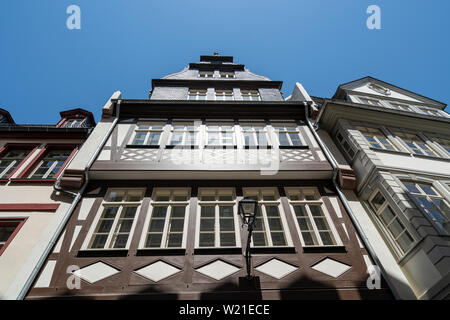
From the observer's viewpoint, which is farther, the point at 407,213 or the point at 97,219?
the point at 97,219

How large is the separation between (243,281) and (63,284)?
3833mm

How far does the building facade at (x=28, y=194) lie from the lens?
5.39 m

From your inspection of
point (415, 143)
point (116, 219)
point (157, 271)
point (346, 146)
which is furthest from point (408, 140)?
point (116, 219)

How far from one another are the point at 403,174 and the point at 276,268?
5.00 metres

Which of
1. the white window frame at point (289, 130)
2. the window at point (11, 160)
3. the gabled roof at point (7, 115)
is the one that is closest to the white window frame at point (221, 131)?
the white window frame at point (289, 130)

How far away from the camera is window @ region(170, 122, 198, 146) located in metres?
8.94

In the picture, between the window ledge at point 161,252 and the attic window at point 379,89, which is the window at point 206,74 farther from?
the window ledge at point 161,252

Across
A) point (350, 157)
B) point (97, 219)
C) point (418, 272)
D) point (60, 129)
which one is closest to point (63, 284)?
point (97, 219)

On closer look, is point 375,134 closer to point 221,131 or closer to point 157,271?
point 221,131

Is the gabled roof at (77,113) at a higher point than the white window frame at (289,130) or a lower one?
higher

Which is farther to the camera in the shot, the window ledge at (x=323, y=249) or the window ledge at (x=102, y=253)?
the window ledge at (x=323, y=249)

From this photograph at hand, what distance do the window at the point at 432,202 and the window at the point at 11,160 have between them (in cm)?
1260

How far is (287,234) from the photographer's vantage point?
621cm
